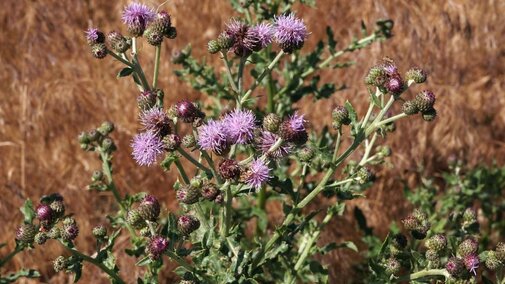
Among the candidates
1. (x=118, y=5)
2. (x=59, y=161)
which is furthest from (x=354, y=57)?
(x=59, y=161)

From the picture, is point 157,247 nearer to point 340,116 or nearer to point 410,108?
point 340,116

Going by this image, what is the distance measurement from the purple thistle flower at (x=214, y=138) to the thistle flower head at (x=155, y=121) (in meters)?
0.12

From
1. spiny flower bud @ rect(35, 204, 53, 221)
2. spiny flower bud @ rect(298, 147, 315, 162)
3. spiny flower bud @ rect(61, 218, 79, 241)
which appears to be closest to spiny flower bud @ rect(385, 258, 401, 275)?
spiny flower bud @ rect(298, 147, 315, 162)

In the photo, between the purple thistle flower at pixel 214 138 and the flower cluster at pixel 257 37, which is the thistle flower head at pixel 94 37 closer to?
the flower cluster at pixel 257 37

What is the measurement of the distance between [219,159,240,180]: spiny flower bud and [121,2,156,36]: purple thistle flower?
2.07 ft

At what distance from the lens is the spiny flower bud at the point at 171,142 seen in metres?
2.03

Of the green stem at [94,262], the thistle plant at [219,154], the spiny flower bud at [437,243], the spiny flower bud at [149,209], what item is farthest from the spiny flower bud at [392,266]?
the green stem at [94,262]

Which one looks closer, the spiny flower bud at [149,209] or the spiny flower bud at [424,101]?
the spiny flower bud at [149,209]

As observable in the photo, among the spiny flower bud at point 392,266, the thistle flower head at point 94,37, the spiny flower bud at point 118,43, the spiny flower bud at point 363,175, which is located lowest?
the spiny flower bud at point 392,266

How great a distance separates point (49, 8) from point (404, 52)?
2.87 m

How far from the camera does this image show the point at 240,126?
2.02 metres

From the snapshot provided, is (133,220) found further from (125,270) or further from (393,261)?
(125,270)

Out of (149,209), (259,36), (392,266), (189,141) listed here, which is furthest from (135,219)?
(392,266)

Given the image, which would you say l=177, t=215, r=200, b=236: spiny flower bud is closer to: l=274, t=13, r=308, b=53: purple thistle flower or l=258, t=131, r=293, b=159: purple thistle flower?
l=258, t=131, r=293, b=159: purple thistle flower
